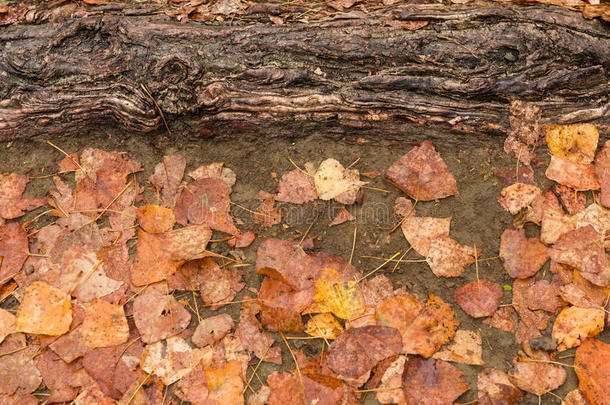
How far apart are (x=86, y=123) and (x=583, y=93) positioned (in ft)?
8.27

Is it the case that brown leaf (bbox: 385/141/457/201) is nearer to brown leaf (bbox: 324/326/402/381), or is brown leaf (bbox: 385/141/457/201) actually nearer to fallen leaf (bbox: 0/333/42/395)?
brown leaf (bbox: 324/326/402/381)

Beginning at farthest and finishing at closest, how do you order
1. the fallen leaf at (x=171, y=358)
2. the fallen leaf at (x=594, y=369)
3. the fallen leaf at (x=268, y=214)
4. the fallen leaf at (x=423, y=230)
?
the fallen leaf at (x=268, y=214)
the fallen leaf at (x=423, y=230)
the fallen leaf at (x=171, y=358)
the fallen leaf at (x=594, y=369)

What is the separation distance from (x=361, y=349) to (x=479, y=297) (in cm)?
57

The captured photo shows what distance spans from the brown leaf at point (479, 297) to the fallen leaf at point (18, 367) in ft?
6.16

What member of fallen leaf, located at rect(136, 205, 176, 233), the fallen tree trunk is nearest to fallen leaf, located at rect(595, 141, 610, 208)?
the fallen tree trunk

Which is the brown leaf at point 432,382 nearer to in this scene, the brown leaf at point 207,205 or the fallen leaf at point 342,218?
the fallen leaf at point 342,218

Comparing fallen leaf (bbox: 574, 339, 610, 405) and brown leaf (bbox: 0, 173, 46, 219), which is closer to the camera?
fallen leaf (bbox: 574, 339, 610, 405)

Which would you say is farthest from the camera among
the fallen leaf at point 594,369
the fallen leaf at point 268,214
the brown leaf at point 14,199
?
the brown leaf at point 14,199

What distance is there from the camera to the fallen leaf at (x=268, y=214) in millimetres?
2105

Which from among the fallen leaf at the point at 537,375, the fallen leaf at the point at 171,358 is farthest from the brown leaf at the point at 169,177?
the fallen leaf at the point at 537,375

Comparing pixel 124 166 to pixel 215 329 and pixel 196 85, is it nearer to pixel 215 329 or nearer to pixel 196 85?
pixel 196 85

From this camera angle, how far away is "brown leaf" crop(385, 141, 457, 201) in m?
2.07

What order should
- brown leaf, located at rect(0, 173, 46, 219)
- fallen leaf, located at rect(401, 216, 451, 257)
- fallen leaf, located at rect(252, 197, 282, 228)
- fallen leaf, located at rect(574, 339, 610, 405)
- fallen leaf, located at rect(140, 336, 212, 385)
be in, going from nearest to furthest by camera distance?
1. fallen leaf, located at rect(574, 339, 610, 405)
2. fallen leaf, located at rect(140, 336, 212, 385)
3. fallen leaf, located at rect(401, 216, 451, 257)
4. fallen leaf, located at rect(252, 197, 282, 228)
5. brown leaf, located at rect(0, 173, 46, 219)

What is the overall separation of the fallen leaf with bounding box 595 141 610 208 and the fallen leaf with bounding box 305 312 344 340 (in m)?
1.35
